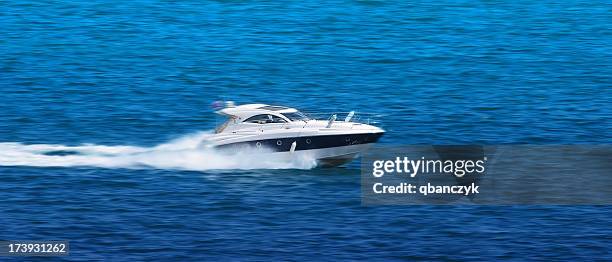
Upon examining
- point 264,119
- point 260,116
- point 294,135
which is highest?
point 260,116

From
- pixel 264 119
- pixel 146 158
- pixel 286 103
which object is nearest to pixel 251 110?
pixel 264 119

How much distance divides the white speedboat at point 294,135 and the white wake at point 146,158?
39 centimetres

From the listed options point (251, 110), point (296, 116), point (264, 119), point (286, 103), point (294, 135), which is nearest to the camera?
point (294, 135)

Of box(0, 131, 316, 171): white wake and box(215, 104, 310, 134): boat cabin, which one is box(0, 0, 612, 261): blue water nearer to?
box(0, 131, 316, 171): white wake

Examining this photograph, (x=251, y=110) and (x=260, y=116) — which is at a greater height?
(x=251, y=110)

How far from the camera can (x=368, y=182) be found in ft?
180

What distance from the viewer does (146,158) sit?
2271 inches

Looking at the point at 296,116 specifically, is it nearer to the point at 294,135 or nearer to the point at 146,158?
the point at 294,135

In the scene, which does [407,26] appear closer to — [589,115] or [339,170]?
[589,115]

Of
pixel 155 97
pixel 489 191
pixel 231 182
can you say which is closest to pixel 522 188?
pixel 489 191

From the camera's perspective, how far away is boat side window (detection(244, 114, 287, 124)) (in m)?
56.7

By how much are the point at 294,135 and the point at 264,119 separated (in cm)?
150

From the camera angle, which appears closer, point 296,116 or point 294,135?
point 294,135

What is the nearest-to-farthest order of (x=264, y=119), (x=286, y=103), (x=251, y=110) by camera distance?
1. (x=264, y=119)
2. (x=251, y=110)
3. (x=286, y=103)
